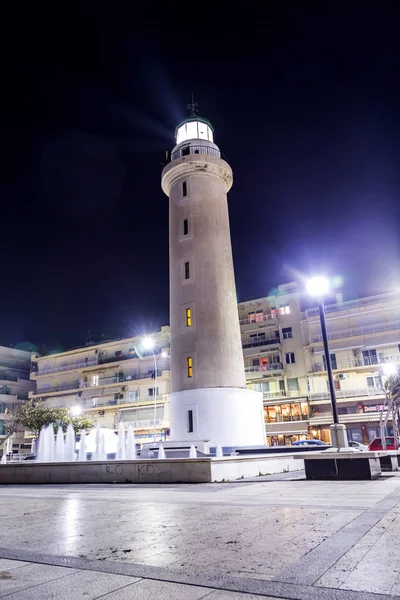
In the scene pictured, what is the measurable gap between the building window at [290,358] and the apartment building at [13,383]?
114 ft

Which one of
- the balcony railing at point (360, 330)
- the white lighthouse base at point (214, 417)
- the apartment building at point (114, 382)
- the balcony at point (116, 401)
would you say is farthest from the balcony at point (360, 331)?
the white lighthouse base at point (214, 417)

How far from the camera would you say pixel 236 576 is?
3.29 m

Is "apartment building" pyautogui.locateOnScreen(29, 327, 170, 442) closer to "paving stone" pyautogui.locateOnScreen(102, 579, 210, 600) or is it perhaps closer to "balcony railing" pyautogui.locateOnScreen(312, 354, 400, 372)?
"balcony railing" pyautogui.locateOnScreen(312, 354, 400, 372)

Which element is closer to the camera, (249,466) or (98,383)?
(249,466)

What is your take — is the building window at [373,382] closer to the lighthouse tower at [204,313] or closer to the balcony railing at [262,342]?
the balcony railing at [262,342]

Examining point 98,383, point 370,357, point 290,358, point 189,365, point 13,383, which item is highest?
point 13,383

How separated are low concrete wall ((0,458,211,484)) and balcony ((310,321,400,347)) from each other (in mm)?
30391

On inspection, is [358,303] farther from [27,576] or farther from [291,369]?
[27,576]

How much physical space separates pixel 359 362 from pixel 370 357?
1.10 meters

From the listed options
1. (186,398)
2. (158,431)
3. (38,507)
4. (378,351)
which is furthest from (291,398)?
(38,507)

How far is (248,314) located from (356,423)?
1603cm

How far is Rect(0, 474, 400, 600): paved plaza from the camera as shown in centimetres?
303

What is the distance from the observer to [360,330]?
1619 inches

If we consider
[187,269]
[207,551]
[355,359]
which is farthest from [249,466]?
[355,359]
